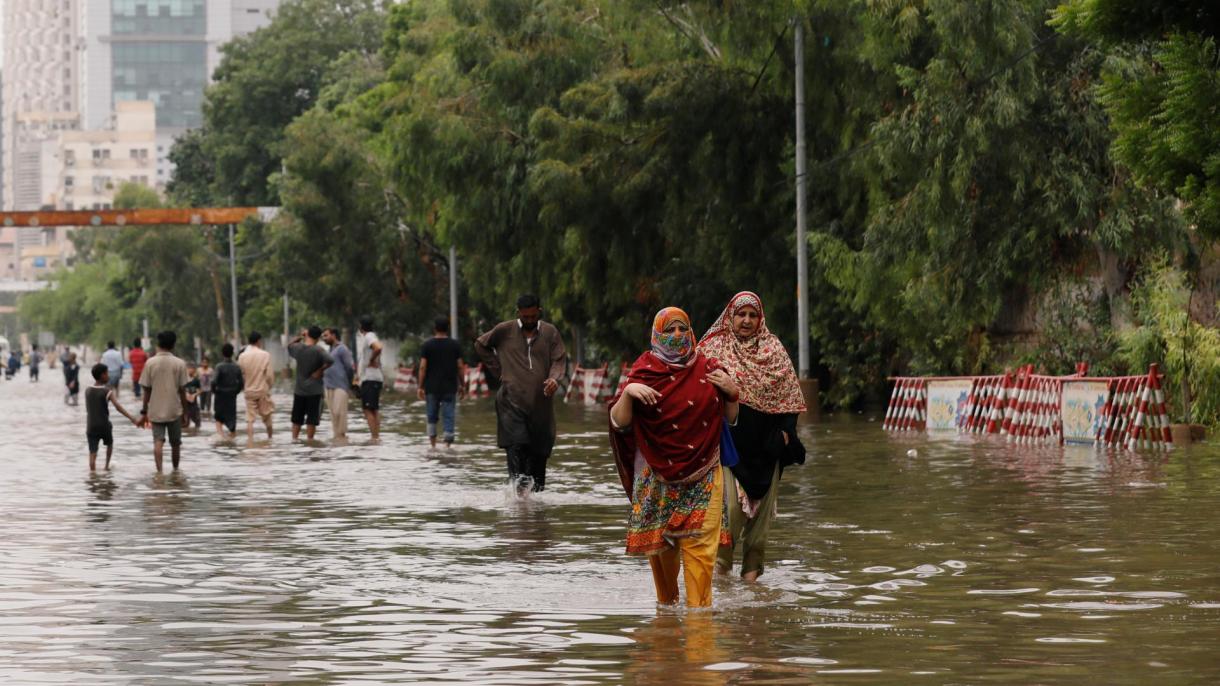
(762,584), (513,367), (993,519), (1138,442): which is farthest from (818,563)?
(1138,442)

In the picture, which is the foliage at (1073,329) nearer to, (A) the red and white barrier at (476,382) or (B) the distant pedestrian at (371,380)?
(B) the distant pedestrian at (371,380)

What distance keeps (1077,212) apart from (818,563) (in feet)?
67.4

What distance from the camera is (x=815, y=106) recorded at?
41312 mm

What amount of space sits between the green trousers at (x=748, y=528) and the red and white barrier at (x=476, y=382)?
4679cm

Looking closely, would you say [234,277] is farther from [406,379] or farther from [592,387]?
[592,387]

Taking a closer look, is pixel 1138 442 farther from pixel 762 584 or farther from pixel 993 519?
pixel 762 584

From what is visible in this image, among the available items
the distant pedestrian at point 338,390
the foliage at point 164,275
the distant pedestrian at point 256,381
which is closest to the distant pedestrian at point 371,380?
the distant pedestrian at point 338,390

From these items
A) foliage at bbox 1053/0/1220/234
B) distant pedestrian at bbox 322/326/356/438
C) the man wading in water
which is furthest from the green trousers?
distant pedestrian at bbox 322/326/356/438

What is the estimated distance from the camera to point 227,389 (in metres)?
33.8

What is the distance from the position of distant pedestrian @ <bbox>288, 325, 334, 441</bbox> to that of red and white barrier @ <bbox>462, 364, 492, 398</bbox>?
2703 centimetres

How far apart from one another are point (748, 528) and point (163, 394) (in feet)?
43.6

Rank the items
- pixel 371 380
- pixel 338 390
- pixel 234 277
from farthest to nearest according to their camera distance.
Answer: pixel 234 277, pixel 371 380, pixel 338 390

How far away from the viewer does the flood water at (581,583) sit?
31.2 feet

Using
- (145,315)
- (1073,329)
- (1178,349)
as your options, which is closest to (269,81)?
(145,315)
